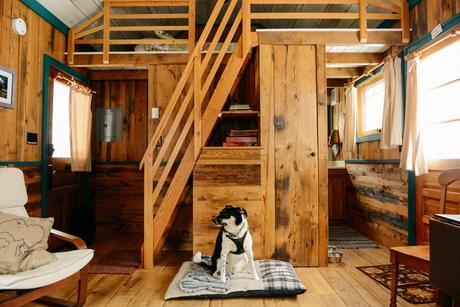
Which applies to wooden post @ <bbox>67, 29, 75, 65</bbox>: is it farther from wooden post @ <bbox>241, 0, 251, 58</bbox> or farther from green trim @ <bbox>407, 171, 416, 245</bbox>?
green trim @ <bbox>407, 171, 416, 245</bbox>

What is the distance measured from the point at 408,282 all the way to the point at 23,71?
13.0ft

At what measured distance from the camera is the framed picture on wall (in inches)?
95.8

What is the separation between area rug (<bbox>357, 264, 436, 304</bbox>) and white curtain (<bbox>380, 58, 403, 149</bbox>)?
1250 millimetres

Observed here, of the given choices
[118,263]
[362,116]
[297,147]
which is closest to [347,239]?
[297,147]

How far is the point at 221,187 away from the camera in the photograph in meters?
2.78

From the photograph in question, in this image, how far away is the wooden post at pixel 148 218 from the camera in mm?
2723

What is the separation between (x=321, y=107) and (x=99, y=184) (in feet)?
10.8

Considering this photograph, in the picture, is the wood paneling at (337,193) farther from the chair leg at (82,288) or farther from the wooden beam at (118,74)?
the chair leg at (82,288)

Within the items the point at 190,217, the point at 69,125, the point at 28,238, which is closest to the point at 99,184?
the point at 69,125

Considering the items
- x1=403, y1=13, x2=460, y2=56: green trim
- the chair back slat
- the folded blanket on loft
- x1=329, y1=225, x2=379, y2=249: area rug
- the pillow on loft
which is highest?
x1=403, y1=13, x2=460, y2=56: green trim

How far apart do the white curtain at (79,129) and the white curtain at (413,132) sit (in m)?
3.65

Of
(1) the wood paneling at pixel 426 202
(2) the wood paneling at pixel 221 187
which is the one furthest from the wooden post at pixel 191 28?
(1) the wood paneling at pixel 426 202

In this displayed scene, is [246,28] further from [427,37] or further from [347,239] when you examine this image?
[347,239]

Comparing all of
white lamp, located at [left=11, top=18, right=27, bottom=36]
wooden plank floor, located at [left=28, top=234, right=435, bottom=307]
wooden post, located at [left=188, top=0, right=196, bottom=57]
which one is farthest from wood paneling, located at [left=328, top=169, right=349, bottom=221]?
white lamp, located at [left=11, top=18, right=27, bottom=36]
